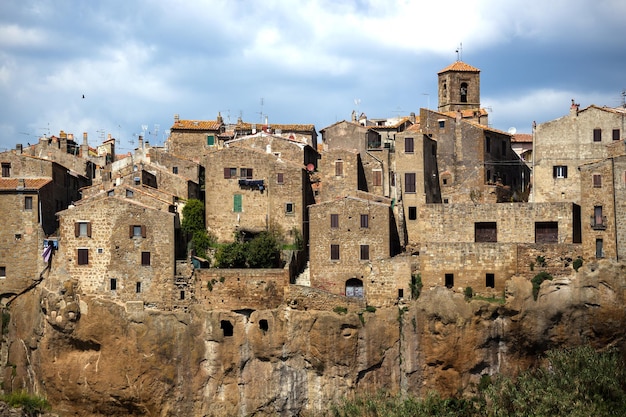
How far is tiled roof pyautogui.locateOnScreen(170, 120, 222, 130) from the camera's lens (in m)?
90.2

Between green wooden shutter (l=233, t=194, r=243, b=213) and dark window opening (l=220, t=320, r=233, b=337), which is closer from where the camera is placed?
dark window opening (l=220, t=320, r=233, b=337)

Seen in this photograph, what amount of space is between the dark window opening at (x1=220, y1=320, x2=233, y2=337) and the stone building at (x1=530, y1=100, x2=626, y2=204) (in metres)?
20.7

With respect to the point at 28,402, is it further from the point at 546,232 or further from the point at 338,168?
the point at 546,232

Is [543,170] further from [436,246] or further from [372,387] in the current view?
[372,387]

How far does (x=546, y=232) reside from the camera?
75062 mm

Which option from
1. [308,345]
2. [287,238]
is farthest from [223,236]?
[308,345]

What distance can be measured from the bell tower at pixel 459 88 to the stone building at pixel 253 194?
689 inches

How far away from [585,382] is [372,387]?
14101 mm

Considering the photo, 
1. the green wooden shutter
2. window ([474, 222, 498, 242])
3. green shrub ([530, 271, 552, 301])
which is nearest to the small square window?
the green wooden shutter

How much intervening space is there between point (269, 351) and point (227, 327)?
2925 mm

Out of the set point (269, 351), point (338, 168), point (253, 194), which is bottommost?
point (269, 351)

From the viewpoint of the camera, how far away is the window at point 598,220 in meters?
72.6

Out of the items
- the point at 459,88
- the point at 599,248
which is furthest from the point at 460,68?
the point at 599,248

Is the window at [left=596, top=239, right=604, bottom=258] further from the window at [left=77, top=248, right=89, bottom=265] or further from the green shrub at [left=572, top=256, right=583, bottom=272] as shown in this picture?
the window at [left=77, top=248, right=89, bottom=265]
